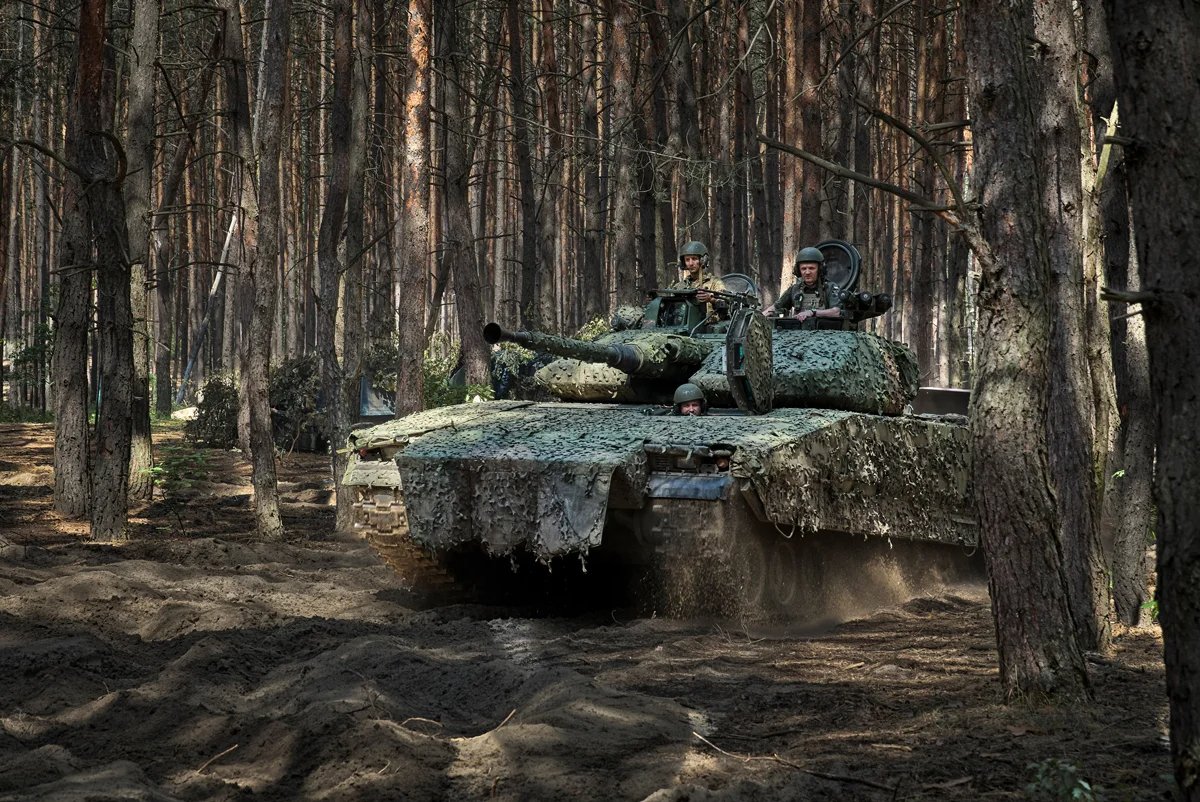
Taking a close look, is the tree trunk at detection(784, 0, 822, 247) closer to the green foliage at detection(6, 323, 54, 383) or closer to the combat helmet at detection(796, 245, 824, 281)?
the combat helmet at detection(796, 245, 824, 281)

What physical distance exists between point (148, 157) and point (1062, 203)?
8470mm

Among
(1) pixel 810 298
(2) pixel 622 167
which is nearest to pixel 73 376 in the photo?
(1) pixel 810 298

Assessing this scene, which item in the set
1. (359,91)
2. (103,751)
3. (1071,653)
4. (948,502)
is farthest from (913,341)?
(103,751)

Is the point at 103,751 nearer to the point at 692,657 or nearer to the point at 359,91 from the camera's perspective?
the point at 692,657

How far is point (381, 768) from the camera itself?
5.04 m

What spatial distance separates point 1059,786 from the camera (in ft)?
15.4

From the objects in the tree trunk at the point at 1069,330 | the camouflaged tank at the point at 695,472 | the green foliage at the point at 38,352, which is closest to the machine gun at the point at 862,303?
the camouflaged tank at the point at 695,472

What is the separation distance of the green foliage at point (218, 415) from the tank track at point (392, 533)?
1288cm

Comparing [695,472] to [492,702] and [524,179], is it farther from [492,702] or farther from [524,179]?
[524,179]

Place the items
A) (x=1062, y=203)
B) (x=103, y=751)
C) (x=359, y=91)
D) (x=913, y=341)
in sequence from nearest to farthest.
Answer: (x=103, y=751)
(x=1062, y=203)
(x=359, y=91)
(x=913, y=341)

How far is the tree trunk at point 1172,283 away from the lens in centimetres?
421

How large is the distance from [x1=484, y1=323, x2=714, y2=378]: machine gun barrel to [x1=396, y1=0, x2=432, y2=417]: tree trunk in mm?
3669

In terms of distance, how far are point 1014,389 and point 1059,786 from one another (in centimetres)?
226

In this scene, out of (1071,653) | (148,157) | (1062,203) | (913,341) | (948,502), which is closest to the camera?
(1071,653)
